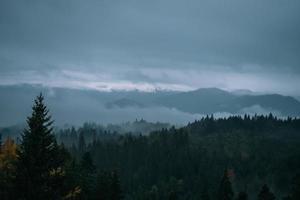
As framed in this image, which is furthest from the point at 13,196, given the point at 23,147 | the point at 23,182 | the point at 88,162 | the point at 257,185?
the point at 257,185

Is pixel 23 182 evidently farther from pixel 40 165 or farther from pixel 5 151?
pixel 5 151

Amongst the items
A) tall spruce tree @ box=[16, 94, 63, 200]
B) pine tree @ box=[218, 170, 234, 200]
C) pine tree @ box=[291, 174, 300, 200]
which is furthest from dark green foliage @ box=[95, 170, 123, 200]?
tall spruce tree @ box=[16, 94, 63, 200]

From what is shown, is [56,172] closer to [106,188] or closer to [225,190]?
[106,188]

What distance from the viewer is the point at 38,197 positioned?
2466 centimetres

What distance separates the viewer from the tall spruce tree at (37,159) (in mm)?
24719

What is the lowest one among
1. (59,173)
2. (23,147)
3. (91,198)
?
(91,198)

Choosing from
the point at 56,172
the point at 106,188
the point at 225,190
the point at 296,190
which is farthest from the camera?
the point at 225,190

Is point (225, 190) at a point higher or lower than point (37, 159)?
lower

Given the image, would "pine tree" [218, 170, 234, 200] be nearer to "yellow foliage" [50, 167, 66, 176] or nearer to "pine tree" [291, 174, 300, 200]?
"pine tree" [291, 174, 300, 200]

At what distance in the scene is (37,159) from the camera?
82.5 ft

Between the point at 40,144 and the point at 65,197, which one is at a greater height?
the point at 40,144

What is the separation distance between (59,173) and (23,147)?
2785 millimetres

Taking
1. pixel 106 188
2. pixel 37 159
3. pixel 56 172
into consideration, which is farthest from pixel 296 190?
pixel 37 159

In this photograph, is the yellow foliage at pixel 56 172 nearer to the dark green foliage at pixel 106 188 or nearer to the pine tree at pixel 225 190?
the dark green foliage at pixel 106 188
